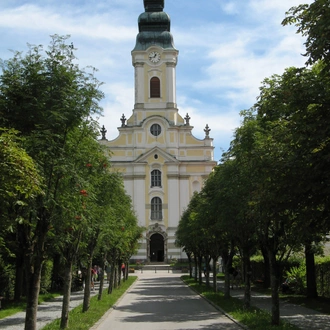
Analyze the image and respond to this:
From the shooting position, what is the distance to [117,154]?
2992 inches

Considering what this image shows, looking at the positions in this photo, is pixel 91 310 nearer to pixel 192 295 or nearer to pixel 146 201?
pixel 192 295

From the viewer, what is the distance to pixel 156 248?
2928 inches

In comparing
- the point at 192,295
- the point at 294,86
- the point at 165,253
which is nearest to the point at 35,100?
the point at 294,86

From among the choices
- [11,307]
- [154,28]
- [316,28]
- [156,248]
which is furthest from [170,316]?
[154,28]

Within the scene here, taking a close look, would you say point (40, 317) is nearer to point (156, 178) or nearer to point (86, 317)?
point (86, 317)

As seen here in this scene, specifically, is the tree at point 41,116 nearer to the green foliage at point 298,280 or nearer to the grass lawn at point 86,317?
the grass lawn at point 86,317

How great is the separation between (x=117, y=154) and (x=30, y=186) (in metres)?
68.0

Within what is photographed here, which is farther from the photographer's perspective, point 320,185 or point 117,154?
point 117,154

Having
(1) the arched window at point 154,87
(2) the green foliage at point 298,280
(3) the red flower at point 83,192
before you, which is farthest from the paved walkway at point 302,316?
(1) the arched window at point 154,87

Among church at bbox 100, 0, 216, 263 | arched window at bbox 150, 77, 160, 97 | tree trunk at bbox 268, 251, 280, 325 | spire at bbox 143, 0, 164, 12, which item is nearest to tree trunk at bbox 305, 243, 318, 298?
tree trunk at bbox 268, 251, 280, 325

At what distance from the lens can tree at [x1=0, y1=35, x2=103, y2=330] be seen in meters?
11.4

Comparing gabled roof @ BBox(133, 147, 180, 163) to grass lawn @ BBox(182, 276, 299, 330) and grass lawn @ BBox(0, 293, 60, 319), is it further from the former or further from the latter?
grass lawn @ BBox(182, 276, 299, 330)

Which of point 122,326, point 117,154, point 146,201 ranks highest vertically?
point 117,154

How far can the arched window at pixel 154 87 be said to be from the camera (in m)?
77.8
